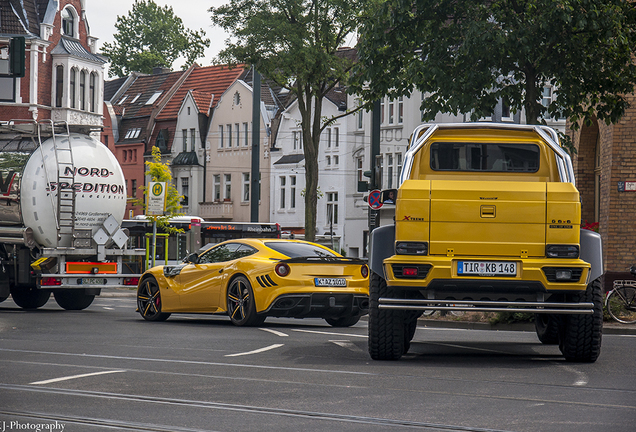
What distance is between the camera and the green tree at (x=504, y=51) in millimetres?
17375

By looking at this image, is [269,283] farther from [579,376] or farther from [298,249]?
[579,376]

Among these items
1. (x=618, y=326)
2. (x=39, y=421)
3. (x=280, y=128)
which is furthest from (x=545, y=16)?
(x=280, y=128)

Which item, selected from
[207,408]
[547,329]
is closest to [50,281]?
[547,329]

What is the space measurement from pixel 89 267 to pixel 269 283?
19.6 ft

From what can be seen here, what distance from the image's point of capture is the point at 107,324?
16.2m

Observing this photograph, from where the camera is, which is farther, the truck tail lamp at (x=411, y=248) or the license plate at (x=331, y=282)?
the license plate at (x=331, y=282)

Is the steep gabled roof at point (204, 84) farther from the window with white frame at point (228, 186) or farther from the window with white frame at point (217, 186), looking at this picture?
the window with white frame at point (228, 186)

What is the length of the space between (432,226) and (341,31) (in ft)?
83.4

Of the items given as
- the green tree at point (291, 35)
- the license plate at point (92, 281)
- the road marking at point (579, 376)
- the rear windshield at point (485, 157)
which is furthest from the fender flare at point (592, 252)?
the green tree at point (291, 35)

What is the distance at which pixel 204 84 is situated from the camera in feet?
261

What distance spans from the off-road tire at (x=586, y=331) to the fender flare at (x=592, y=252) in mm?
120

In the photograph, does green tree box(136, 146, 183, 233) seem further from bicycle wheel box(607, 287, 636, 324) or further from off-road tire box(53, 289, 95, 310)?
bicycle wheel box(607, 287, 636, 324)

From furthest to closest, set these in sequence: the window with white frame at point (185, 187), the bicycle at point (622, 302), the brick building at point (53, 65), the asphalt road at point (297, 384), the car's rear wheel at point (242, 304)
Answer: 1. the window with white frame at point (185, 187)
2. the brick building at point (53, 65)
3. the bicycle at point (622, 302)
4. the car's rear wheel at point (242, 304)
5. the asphalt road at point (297, 384)

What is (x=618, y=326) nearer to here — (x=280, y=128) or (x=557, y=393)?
(x=557, y=393)
